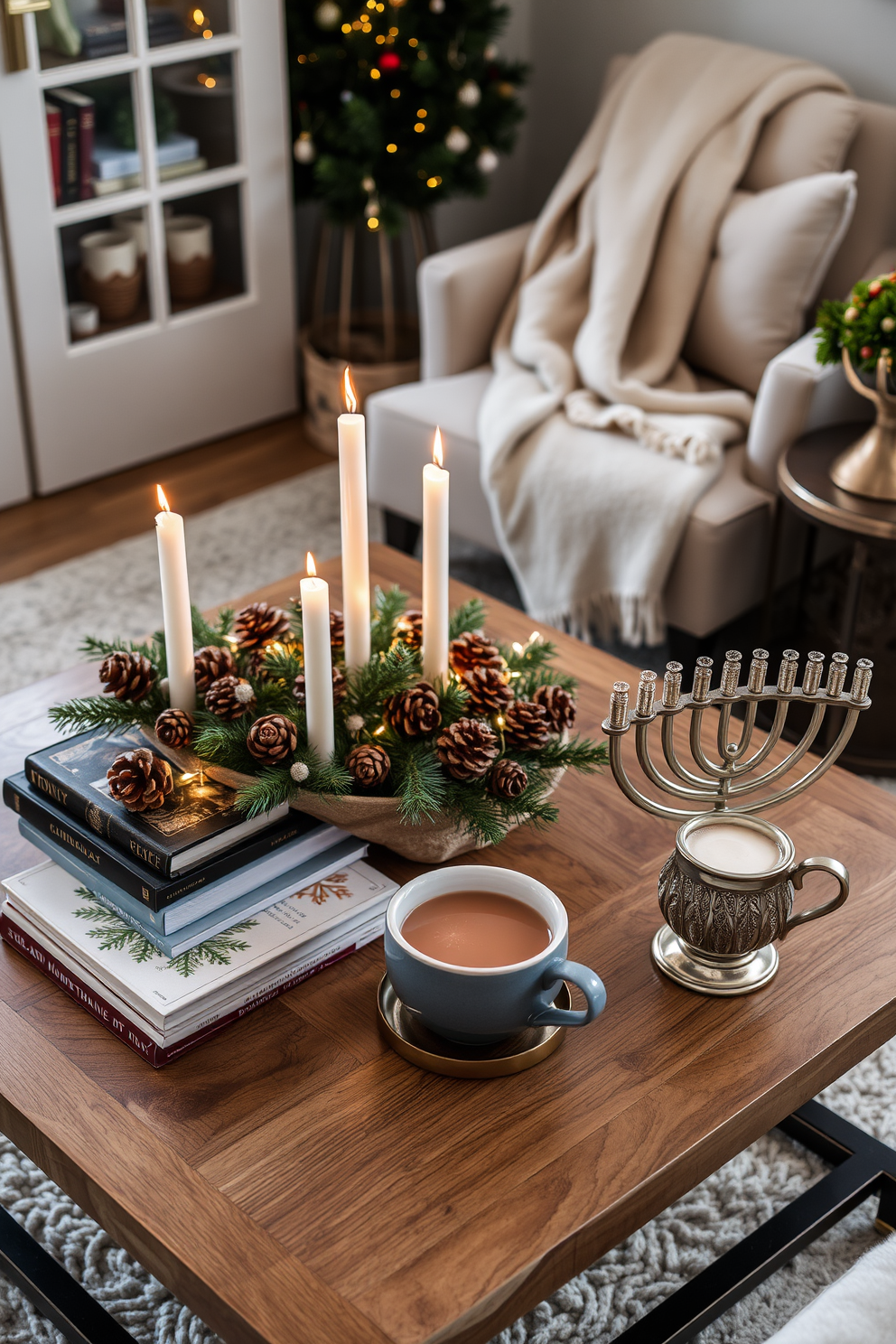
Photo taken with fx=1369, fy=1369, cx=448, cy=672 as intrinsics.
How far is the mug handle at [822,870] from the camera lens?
1012 mm

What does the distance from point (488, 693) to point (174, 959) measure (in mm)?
350

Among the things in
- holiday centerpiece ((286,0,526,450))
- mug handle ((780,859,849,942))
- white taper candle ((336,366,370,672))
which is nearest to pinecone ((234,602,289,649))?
white taper candle ((336,366,370,672))

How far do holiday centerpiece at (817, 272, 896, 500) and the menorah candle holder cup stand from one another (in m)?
0.95

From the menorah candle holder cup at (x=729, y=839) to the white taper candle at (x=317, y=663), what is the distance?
0.23m

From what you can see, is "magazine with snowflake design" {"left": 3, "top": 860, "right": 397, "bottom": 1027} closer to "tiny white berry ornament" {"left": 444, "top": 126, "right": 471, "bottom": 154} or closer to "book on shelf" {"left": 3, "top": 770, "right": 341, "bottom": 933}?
"book on shelf" {"left": 3, "top": 770, "right": 341, "bottom": 933}

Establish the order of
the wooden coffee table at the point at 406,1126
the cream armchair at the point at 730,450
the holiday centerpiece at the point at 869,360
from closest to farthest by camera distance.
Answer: the wooden coffee table at the point at 406,1126 → the holiday centerpiece at the point at 869,360 → the cream armchair at the point at 730,450

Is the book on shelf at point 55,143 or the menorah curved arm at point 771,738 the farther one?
the book on shelf at point 55,143

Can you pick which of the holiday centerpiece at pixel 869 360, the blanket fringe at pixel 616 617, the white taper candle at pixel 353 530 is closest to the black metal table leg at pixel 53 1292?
the white taper candle at pixel 353 530

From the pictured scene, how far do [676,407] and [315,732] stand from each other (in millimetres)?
1336

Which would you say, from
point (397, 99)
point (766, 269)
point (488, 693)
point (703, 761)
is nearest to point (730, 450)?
point (766, 269)

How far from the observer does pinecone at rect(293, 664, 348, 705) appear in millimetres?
1210

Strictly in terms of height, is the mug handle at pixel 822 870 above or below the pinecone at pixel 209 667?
below

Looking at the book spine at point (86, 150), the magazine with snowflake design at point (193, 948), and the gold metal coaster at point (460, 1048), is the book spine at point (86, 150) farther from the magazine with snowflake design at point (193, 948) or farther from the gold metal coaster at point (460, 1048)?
the gold metal coaster at point (460, 1048)

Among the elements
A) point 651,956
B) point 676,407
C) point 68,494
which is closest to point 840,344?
point 676,407
